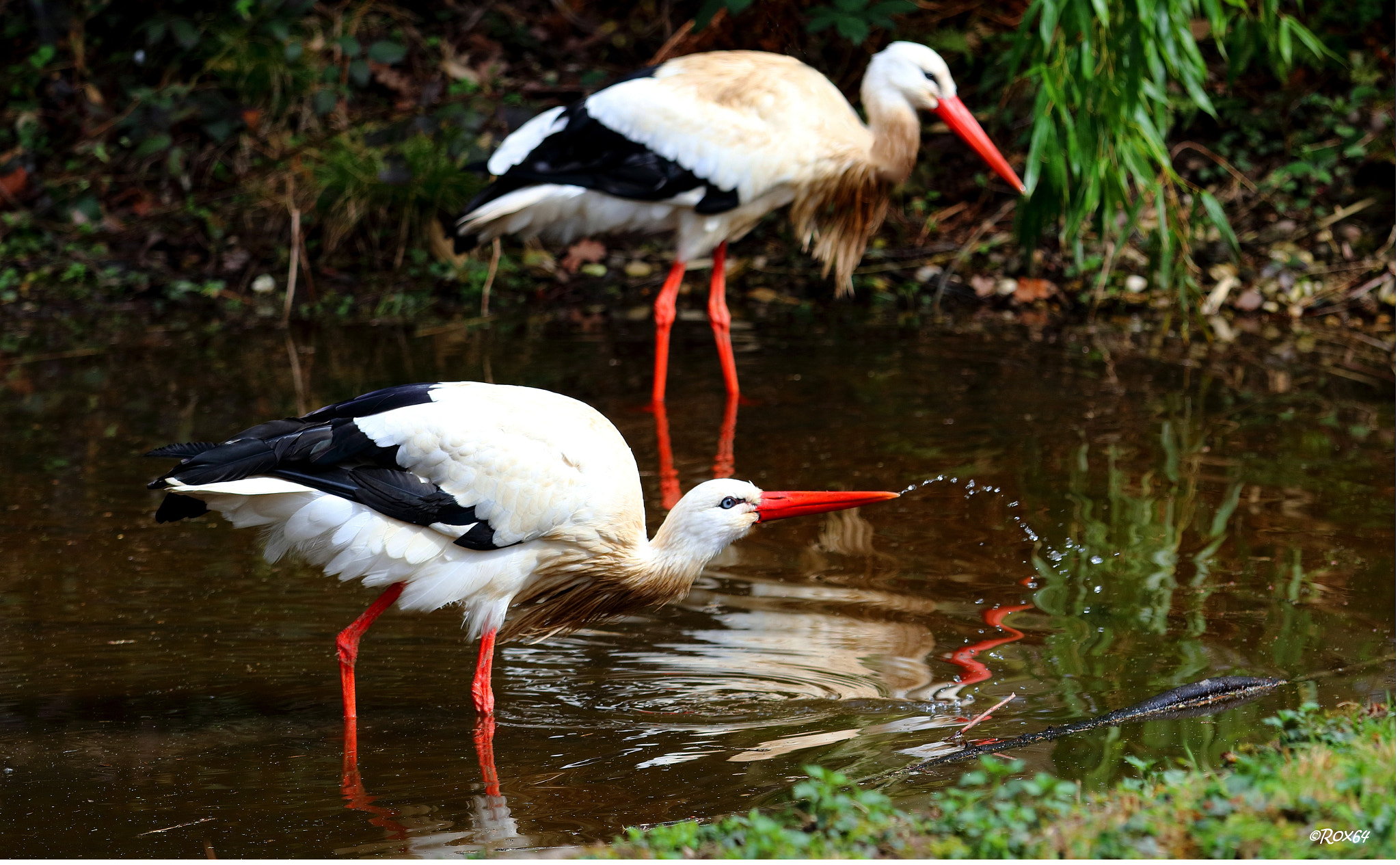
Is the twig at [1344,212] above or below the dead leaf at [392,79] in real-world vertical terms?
below

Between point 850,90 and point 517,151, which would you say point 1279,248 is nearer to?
point 850,90

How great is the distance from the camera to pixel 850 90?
993cm

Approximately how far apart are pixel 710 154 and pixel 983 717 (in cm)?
363

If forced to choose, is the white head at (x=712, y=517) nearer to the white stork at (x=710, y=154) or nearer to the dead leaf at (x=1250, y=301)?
the white stork at (x=710, y=154)

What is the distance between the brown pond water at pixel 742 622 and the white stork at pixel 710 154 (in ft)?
2.49

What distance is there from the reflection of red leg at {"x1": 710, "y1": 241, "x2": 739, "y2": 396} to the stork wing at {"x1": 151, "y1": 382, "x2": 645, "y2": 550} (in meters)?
2.89

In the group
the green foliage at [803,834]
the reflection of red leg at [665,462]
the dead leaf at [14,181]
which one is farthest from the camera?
the dead leaf at [14,181]

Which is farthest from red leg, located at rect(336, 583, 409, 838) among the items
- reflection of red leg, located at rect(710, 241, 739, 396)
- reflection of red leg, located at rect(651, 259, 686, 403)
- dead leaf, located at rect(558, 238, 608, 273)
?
dead leaf, located at rect(558, 238, 608, 273)

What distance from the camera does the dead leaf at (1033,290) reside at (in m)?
8.52

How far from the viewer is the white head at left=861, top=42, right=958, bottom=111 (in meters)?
7.06

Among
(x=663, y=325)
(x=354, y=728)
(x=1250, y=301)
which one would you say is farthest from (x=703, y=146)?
(x=354, y=728)

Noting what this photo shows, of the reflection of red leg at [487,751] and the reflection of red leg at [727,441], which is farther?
the reflection of red leg at [727,441]

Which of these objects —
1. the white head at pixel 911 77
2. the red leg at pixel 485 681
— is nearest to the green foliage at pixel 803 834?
the red leg at pixel 485 681

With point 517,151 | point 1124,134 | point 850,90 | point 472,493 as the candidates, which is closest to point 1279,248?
point 1124,134
